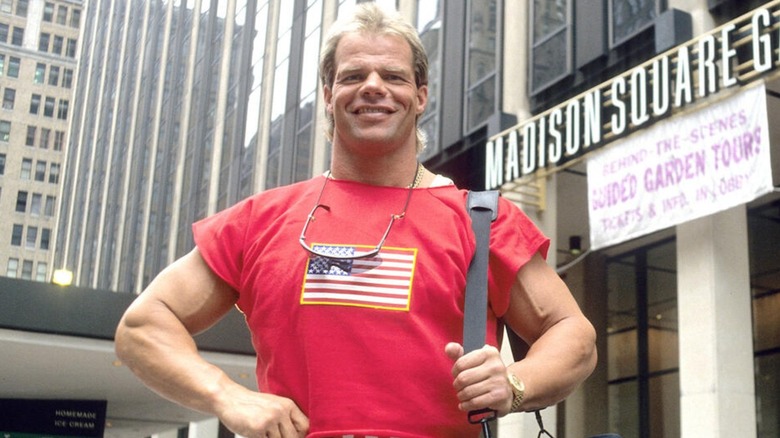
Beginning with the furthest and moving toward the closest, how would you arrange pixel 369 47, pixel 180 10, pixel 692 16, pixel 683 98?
pixel 180 10 → pixel 692 16 → pixel 683 98 → pixel 369 47

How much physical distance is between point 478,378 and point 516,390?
0.44 ft

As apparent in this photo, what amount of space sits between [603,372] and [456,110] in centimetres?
594

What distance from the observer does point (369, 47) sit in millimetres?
2459

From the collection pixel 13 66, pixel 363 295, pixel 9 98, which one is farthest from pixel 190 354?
pixel 13 66

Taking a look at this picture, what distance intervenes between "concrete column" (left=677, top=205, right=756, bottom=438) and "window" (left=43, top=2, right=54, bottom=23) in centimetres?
9969

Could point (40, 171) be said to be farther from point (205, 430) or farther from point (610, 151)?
point (610, 151)

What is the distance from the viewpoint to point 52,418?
69.4 feet

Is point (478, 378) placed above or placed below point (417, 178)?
below

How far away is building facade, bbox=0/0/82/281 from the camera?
95062 millimetres

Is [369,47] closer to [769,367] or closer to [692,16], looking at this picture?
[692,16]

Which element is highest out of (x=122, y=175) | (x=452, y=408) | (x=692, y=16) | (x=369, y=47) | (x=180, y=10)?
(x=180, y=10)

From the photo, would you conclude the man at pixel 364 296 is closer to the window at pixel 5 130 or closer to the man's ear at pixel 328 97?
the man's ear at pixel 328 97

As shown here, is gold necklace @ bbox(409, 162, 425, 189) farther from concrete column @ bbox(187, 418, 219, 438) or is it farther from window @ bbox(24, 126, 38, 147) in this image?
window @ bbox(24, 126, 38, 147)

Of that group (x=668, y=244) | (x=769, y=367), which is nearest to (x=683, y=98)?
(x=769, y=367)
